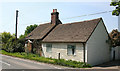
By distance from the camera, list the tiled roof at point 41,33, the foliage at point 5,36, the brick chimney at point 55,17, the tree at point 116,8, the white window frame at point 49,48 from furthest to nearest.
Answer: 1. the foliage at point 5,36
2. the brick chimney at point 55,17
3. the tiled roof at point 41,33
4. the white window frame at point 49,48
5. the tree at point 116,8

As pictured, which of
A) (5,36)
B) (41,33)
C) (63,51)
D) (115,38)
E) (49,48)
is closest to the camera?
(63,51)

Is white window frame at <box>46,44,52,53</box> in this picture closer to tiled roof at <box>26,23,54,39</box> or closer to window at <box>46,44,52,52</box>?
window at <box>46,44,52,52</box>

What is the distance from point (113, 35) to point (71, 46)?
8782 millimetres

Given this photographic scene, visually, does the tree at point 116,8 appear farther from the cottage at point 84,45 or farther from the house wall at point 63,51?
the house wall at point 63,51

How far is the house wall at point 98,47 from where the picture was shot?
592 inches

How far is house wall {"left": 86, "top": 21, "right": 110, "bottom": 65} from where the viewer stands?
15.0 meters

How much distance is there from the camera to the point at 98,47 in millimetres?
16531

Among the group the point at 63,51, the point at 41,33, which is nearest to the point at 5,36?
the point at 41,33

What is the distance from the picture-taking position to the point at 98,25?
16891 millimetres

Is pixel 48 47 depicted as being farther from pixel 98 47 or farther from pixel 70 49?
pixel 98 47

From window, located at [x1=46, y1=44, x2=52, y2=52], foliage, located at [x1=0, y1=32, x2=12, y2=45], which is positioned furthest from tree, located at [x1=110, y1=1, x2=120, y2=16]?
foliage, located at [x1=0, y1=32, x2=12, y2=45]

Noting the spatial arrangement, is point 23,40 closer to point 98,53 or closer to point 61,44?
point 61,44

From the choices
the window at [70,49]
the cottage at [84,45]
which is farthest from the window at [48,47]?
the window at [70,49]

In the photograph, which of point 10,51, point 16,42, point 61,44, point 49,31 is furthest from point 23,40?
point 61,44
